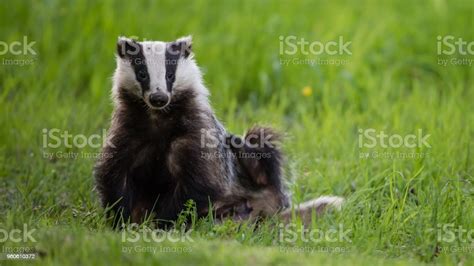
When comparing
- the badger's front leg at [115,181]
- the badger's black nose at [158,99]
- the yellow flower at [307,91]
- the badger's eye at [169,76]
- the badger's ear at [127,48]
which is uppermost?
the badger's ear at [127,48]

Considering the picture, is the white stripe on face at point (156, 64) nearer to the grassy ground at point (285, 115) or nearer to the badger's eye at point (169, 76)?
the badger's eye at point (169, 76)

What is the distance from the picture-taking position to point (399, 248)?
5.46 meters

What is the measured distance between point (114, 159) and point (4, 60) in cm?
351

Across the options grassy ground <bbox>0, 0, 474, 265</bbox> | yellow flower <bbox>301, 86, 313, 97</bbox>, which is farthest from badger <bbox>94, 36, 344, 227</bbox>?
yellow flower <bbox>301, 86, 313, 97</bbox>

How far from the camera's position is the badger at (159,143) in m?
5.75

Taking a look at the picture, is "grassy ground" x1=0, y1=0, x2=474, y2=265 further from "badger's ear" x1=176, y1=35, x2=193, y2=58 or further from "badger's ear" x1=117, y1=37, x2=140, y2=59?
"badger's ear" x1=176, y1=35, x2=193, y2=58

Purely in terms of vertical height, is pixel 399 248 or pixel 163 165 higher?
pixel 163 165

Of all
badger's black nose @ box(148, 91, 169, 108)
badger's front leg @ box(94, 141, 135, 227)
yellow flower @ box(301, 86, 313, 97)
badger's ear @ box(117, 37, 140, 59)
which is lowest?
badger's front leg @ box(94, 141, 135, 227)

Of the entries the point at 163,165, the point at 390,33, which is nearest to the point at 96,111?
the point at 163,165

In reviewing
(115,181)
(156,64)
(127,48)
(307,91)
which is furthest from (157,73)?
(307,91)

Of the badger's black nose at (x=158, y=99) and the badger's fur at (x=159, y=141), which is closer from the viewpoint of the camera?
the badger's black nose at (x=158, y=99)

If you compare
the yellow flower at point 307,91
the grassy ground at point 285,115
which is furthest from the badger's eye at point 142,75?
the yellow flower at point 307,91

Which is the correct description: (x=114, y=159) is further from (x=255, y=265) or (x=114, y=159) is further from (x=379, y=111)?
(x=379, y=111)

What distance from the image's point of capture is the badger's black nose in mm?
5602
